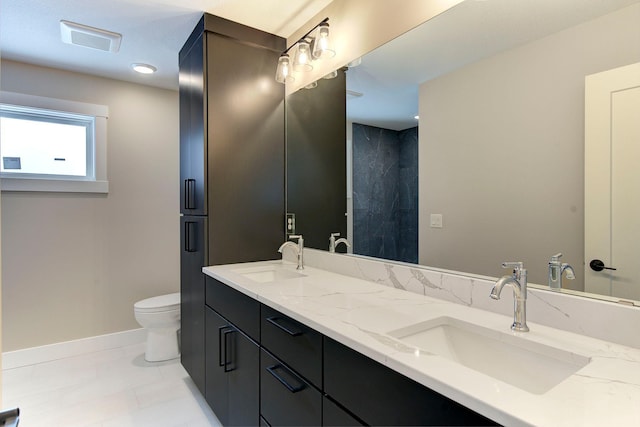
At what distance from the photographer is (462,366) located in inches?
29.7

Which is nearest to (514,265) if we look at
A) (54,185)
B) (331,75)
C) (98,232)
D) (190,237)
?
(331,75)

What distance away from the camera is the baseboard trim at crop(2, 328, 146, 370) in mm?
2577

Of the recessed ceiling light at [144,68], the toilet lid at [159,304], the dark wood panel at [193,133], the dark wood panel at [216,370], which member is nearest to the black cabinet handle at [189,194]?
the dark wood panel at [193,133]

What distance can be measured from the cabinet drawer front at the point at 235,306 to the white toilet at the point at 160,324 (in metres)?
0.83

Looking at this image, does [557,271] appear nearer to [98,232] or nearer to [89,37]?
[89,37]

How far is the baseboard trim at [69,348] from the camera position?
101 inches

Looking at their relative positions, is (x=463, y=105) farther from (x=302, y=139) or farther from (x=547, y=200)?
(x=302, y=139)

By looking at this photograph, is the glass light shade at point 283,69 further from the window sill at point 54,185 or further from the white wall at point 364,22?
the window sill at point 54,185

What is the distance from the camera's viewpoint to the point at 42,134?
275 centimetres

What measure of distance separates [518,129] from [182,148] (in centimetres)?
213

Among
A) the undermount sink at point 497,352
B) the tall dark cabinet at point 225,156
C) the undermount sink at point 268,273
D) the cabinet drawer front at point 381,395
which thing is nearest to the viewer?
the cabinet drawer front at point 381,395

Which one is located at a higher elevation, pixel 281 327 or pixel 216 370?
pixel 281 327

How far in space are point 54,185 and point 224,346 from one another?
216cm

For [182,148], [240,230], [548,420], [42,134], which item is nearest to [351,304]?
[548,420]
